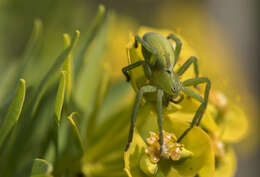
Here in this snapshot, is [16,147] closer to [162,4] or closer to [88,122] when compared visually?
[88,122]

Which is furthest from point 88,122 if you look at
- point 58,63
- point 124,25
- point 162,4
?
point 162,4

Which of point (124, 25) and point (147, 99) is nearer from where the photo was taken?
point (147, 99)

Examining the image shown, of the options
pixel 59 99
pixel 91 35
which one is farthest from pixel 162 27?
pixel 59 99

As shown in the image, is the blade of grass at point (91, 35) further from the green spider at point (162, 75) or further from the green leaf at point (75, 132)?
the green leaf at point (75, 132)

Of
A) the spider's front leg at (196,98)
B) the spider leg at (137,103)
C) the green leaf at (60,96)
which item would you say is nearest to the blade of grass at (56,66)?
the green leaf at (60,96)

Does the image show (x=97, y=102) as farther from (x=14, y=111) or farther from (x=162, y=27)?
(x=162, y=27)

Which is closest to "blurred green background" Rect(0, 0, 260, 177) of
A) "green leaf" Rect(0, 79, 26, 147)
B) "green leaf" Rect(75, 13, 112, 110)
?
"green leaf" Rect(75, 13, 112, 110)
